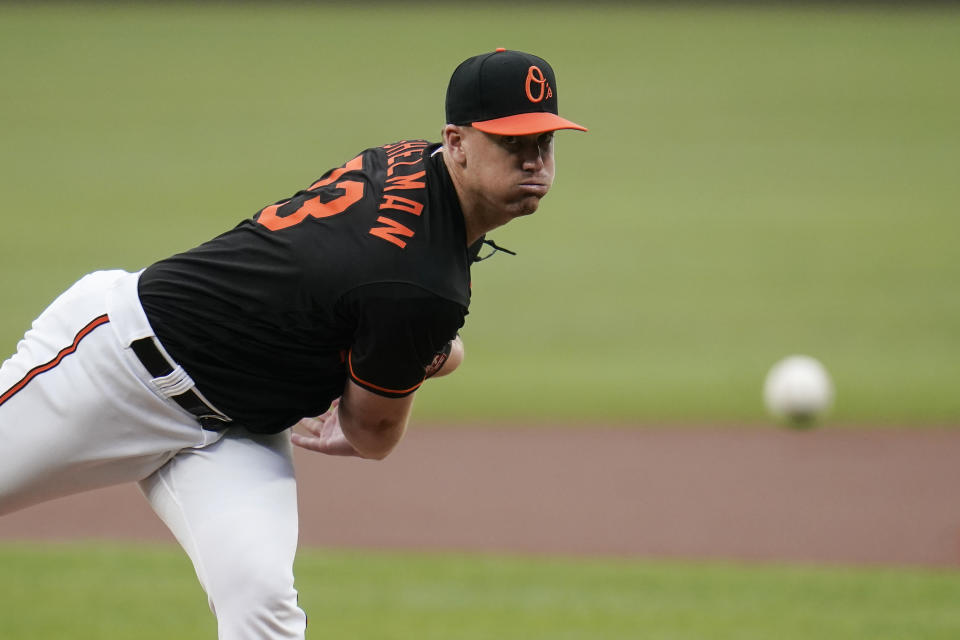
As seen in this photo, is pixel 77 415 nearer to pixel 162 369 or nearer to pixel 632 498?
pixel 162 369

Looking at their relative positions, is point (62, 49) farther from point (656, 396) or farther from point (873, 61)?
point (656, 396)

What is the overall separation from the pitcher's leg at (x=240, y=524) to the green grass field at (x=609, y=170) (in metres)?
5.73

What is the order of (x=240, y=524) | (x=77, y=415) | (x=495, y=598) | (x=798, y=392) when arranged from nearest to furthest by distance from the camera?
(x=240, y=524) → (x=77, y=415) → (x=495, y=598) → (x=798, y=392)

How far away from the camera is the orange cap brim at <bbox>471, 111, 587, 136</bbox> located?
11.0 feet

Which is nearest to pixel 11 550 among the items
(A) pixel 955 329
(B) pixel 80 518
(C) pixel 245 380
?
(B) pixel 80 518

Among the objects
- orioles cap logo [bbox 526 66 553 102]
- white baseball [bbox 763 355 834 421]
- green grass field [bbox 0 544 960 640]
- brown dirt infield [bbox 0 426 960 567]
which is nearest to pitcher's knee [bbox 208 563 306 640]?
orioles cap logo [bbox 526 66 553 102]

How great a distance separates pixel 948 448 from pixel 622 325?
→ 13.0 feet

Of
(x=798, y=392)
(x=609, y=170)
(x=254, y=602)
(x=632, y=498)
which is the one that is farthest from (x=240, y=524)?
(x=609, y=170)

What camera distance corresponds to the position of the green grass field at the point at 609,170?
1087cm

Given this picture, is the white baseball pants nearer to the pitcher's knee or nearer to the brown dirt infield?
the pitcher's knee

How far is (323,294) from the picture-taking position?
11.2 ft

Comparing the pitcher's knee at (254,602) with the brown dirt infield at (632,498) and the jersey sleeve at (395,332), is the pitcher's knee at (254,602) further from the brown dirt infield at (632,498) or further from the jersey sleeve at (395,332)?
the brown dirt infield at (632,498)

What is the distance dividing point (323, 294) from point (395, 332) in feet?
0.79

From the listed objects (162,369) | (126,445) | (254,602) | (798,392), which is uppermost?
(162,369)
